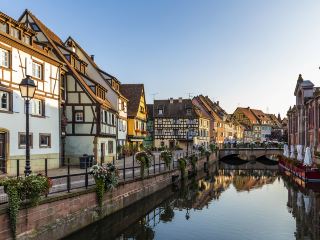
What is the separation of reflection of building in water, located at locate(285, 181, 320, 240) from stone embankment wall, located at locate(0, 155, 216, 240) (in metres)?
10.0

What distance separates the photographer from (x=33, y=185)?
1491cm

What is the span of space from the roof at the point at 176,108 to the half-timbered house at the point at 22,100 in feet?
172

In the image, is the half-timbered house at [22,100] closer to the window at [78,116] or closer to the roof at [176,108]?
the window at [78,116]

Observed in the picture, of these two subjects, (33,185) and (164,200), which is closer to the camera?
(33,185)

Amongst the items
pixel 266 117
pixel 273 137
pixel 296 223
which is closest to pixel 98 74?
pixel 296 223

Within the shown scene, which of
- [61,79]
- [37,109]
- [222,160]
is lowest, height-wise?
[222,160]

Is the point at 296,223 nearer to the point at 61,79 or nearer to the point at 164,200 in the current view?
the point at 164,200

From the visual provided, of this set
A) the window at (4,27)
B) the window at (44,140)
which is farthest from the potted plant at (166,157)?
the window at (4,27)

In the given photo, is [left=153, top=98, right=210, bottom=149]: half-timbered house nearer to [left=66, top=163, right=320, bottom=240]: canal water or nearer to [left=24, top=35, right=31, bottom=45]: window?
[left=66, top=163, right=320, bottom=240]: canal water

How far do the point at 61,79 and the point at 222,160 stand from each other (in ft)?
183

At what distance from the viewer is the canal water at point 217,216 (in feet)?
67.8

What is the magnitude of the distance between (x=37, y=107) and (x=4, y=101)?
14.1ft

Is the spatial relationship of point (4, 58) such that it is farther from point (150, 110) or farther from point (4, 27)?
point (150, 110)

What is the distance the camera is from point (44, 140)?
31000mm
